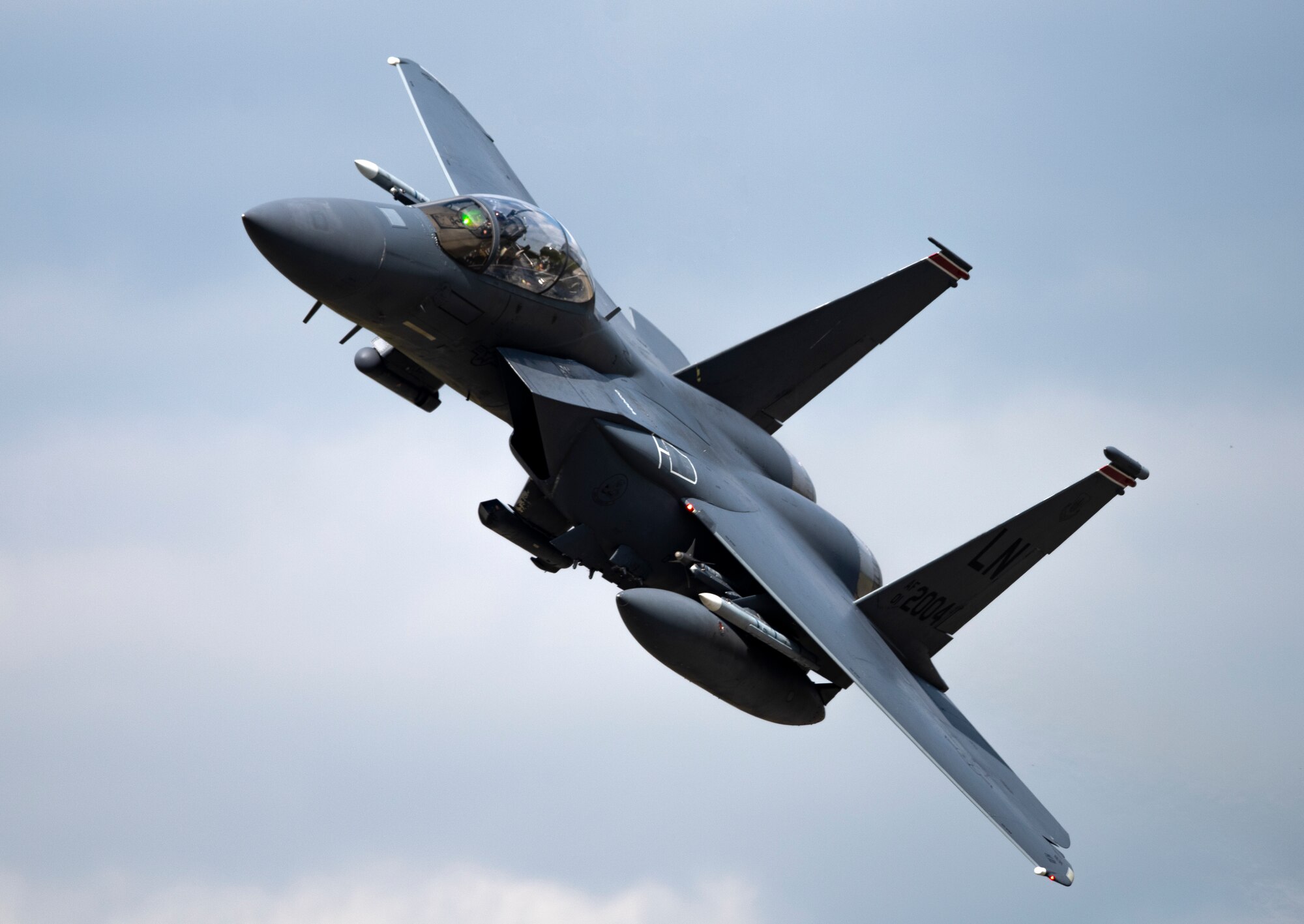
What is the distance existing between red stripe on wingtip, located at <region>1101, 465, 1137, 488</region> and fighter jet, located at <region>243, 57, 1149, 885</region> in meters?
0.03

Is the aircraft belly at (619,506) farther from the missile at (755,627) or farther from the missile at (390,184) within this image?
the missile at (390,184)

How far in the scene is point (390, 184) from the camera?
20484mm

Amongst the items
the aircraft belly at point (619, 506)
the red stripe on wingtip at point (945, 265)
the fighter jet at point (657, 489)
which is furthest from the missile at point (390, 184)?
the red stripe on wingtip at point (945, 265)

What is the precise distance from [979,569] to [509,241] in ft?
24.6

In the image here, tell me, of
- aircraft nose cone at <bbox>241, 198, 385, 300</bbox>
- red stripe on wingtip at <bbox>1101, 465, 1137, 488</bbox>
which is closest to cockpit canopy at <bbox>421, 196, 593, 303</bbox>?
aircraft nose cone at <bbox>241, 198, 385, 300</bbox>

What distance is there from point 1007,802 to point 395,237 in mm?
9863

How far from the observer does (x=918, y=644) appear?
20.8 m

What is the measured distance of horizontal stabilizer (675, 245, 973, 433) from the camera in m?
22.5

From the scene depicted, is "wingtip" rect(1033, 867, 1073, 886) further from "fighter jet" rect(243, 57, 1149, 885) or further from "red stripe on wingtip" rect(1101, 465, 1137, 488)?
"red stripe on wingtip" rect(1101, 465, 1137, 488)

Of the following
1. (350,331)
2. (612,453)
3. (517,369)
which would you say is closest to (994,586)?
(612,453)

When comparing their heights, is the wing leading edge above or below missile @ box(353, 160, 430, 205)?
below

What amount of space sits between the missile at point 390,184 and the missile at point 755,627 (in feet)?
20.5

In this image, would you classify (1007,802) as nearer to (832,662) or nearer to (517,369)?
(832,662)

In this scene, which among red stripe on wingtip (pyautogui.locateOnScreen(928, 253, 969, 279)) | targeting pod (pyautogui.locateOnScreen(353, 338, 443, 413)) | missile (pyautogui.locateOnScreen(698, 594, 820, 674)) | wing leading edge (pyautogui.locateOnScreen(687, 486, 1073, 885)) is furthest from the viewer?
red stripe on wingtip (pyautogui.locateOnScreen(928, 253, 969, 279))
